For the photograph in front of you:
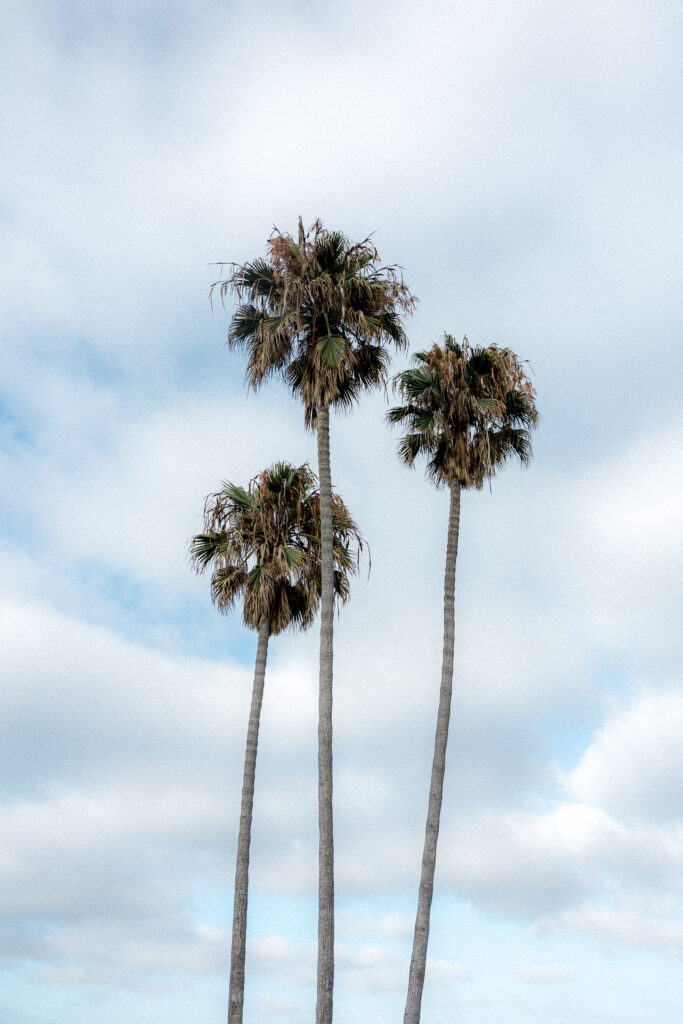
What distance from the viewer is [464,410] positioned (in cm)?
3591

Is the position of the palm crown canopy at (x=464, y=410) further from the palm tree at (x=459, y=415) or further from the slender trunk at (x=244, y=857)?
the slender trunk at (x=244, y=857)

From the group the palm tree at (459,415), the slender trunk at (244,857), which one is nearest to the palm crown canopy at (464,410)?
the palm tree at (459,415)

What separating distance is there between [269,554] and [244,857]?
9331 mm

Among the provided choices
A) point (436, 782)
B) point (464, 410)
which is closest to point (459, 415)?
point (464, 410)

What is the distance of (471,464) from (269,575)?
7.21 metres

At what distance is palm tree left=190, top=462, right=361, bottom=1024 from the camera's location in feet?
122

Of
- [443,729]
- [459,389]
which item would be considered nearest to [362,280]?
[459,389]

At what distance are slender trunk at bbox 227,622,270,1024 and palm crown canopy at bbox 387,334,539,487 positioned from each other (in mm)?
7563

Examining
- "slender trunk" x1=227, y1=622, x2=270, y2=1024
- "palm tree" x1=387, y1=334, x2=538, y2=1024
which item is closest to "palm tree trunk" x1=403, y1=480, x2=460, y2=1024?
"palm tree" x1=387, y1=334, x2=538, y2=1024

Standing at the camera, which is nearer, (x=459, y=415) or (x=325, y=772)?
(x=325, y=772)

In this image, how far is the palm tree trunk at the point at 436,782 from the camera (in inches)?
1205

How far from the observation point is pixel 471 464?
3578cm

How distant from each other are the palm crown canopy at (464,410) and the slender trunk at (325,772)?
4.08 metres

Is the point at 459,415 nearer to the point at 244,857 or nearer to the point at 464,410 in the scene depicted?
the point at 464,410
